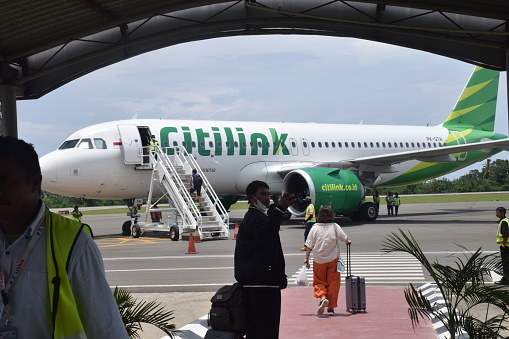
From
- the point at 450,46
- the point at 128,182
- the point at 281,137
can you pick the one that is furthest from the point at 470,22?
the point at 281,137

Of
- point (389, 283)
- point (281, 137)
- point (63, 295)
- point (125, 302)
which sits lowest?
point (389, 283)

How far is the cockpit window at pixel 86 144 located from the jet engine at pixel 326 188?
21.8 feet

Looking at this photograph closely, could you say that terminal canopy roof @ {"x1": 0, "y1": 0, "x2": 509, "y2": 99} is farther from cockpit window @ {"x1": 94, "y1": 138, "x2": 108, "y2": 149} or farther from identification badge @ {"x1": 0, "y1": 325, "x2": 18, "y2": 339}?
cockpit window @ {"x1": 94, "y1": 138, "x2": 108, "y2": 149}

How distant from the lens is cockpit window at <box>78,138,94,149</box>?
2125cm

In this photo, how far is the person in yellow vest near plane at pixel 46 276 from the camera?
7.58 ft

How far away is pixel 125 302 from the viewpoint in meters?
5.67

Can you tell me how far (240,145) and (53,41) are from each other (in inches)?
658

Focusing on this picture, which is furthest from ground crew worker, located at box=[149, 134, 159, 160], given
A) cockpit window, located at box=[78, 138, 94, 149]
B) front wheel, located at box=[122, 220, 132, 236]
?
front wheel, located at box=[122, 220, 132, 236]

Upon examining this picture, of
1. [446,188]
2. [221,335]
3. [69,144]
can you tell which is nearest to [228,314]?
[221,335]

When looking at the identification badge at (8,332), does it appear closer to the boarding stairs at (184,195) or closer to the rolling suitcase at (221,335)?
the rolling suitcase at (221,335)

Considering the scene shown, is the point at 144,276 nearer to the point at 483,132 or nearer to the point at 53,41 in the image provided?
the point at 53,41

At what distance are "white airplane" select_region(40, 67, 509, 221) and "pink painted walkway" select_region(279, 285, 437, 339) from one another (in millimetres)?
12173

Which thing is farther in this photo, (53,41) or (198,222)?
(198,222)

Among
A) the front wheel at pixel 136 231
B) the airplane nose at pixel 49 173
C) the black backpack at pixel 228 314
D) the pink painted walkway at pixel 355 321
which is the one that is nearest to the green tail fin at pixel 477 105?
the front wheel at pixel 136 231
